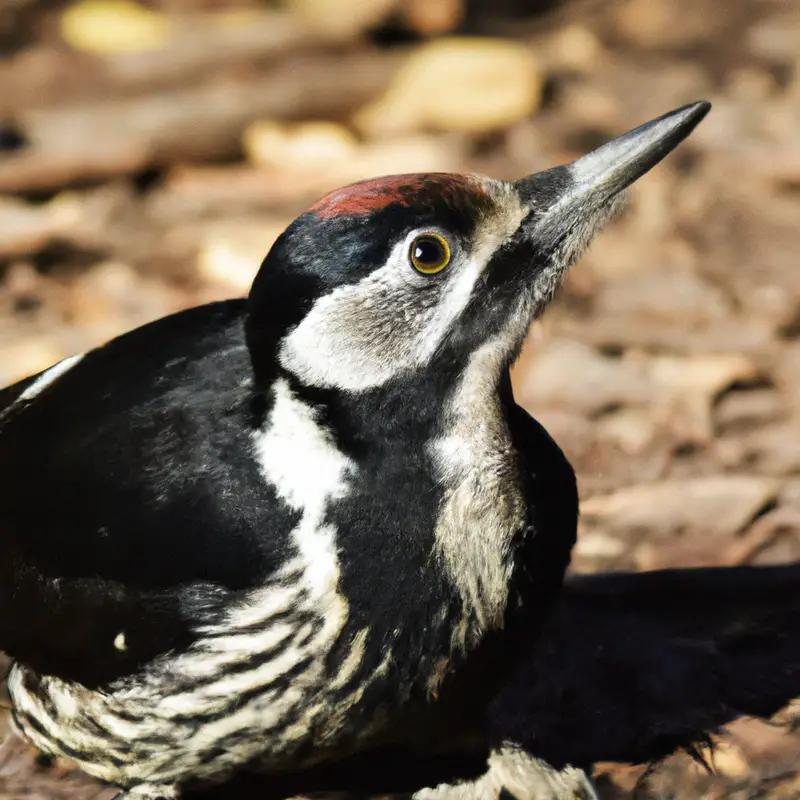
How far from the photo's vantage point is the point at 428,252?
278 cm

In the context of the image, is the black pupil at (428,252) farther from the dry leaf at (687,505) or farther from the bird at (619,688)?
the dry leaf at (687,505)

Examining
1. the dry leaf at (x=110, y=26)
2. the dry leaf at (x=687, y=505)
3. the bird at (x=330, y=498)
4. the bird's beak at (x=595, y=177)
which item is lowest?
the dry leaf at (x=687, y=505)

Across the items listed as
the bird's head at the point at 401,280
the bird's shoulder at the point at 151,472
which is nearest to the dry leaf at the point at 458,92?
the bird's shoulder at the point at 151,472

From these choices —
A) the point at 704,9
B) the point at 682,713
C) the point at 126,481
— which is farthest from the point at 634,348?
the point at 704,9

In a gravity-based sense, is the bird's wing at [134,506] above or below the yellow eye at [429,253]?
below

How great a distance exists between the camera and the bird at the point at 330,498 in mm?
2797

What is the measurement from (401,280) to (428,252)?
8cm

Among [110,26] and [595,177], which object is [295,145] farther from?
[595,177]

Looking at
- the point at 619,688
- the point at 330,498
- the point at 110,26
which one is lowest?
the point at 619,688

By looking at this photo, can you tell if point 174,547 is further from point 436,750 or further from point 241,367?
point 436,750

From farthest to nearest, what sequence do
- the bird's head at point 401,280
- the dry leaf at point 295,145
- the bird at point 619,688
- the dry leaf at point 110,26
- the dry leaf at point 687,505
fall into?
the dry leaf at point 110,26, the dry leaf at point 295,145, the dry leaf at point 687,505, the bird at point 619,688, the bird's head at point 401,280

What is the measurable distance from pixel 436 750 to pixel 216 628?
78 centimetres

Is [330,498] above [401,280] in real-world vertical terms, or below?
below

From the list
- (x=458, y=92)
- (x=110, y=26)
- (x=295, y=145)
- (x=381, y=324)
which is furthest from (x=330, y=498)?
(x=110, y=26)
